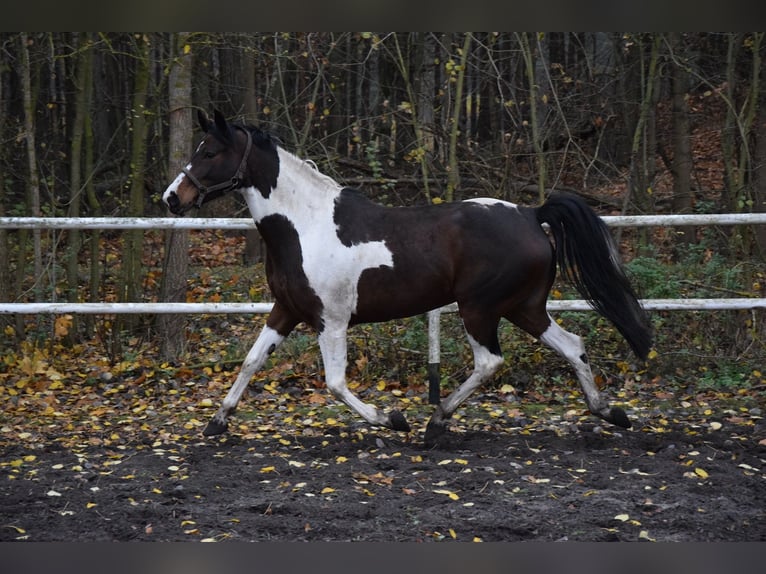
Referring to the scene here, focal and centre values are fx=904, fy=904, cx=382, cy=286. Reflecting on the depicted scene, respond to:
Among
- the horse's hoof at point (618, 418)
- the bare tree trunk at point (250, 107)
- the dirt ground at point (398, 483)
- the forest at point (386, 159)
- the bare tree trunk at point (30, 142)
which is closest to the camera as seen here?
the dirt ground at point (398, 483)

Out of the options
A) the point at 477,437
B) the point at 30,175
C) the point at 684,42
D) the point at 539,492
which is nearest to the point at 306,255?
the point at 477,437

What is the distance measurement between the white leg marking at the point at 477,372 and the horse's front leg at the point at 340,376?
32 centimetres

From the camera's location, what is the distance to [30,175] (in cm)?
920

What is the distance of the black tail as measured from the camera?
577cm

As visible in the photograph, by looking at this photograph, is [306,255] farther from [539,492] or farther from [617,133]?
[617,133]

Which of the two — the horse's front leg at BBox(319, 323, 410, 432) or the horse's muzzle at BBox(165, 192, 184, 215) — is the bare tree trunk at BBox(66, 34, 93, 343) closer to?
the horse's muzzle at BBox(165, 192, 184, 215)

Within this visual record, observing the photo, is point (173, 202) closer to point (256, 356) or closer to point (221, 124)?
point (221, 124)

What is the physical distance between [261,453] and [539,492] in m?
1.83

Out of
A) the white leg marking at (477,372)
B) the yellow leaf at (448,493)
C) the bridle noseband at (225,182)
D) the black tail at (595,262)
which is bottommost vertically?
the yellow leaf at (448,493)

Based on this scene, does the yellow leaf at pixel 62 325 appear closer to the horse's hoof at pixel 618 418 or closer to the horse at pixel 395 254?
the horse at pixel 395 254

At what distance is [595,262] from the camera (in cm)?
581

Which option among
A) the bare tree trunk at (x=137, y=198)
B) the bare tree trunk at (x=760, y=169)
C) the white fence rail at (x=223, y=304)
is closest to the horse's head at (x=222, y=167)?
the white fence rail at (x=223, y=304)

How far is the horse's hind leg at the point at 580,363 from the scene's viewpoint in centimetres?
600

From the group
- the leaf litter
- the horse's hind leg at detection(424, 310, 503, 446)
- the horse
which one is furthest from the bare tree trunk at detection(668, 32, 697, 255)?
the horse's hind leg at detection(424, 310, 503, 446)
